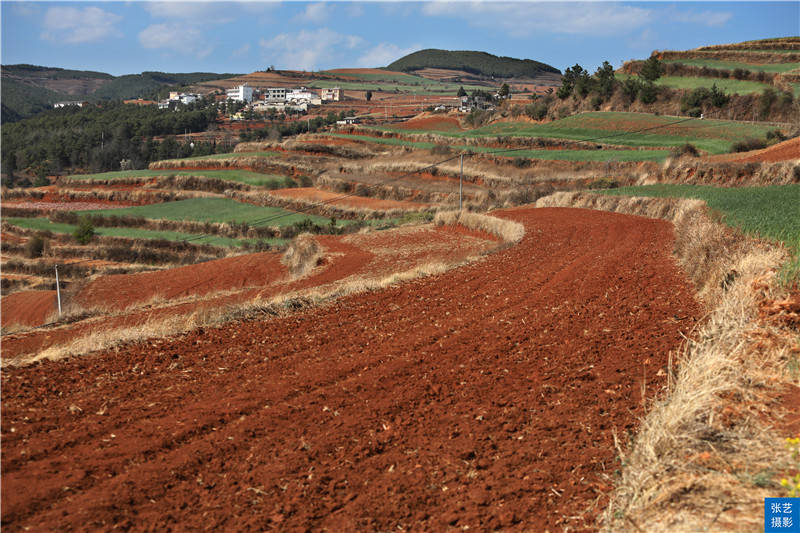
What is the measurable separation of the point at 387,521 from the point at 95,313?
45.3 feet

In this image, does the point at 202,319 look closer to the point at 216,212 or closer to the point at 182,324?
the point at 182,324

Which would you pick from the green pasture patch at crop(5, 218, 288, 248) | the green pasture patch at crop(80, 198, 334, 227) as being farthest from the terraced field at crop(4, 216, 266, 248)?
the green pasture patch at crop(80, 198, 334, 227)

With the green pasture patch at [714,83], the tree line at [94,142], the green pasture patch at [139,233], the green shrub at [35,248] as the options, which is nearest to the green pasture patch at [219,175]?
the tree line at [94,142]

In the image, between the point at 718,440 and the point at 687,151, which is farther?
the point at 687,151

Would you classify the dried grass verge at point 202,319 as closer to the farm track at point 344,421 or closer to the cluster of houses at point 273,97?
the farm track at point 344,421

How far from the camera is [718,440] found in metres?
5.04

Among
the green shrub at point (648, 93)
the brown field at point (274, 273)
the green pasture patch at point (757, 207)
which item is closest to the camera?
the green pasture patch at point (757, 207)

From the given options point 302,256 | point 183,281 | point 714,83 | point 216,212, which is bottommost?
point 183,281

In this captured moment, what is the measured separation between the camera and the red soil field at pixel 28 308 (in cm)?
2553

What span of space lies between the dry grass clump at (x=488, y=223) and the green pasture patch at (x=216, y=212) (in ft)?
56.3

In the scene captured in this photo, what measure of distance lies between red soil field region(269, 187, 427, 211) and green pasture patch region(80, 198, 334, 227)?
2891 millimetres

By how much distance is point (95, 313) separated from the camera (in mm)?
15812

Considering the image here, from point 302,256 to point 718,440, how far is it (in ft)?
77.6

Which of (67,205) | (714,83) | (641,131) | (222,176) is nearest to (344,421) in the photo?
(641,131)
